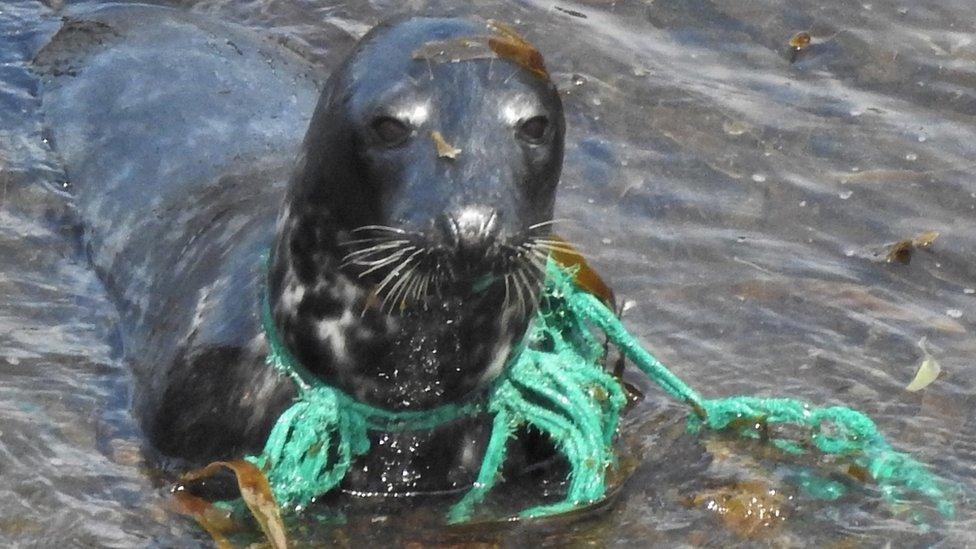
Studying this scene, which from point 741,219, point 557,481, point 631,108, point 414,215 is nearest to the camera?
point 414,215

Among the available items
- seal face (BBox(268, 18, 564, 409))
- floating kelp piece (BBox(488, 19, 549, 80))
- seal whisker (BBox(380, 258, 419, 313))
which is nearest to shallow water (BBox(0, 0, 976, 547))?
seal face (BBox(268, 18, 564, 409))

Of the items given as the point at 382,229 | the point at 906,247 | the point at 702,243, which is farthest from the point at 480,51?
the point at 906,247

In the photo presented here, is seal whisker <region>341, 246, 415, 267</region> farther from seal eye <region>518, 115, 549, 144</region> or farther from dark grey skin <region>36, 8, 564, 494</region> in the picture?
seal eye <region>518, 115, 549, 144</region>

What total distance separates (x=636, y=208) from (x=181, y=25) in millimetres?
1806

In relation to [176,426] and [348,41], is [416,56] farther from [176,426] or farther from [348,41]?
[348,41]

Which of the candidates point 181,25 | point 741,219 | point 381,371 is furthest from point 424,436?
point 181,25

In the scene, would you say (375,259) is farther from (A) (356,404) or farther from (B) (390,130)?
(A) (356,404)

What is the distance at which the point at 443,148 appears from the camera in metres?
4.10

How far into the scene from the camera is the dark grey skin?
4109 millimetres

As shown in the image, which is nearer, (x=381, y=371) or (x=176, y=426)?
(x=381, y=371)

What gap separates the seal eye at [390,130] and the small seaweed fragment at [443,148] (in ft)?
0.29

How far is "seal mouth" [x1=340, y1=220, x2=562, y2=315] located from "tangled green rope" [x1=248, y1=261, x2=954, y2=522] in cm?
27

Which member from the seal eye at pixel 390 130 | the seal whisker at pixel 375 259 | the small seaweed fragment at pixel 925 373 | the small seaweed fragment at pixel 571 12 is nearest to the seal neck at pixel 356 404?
the seal whisker at pixel 375 259

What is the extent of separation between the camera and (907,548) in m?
4.60
